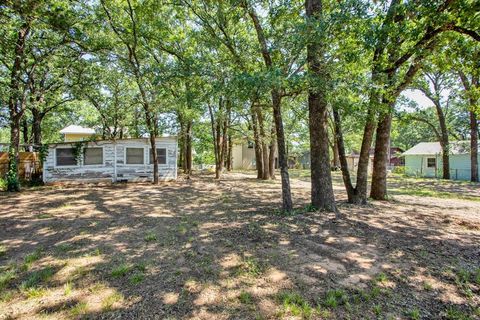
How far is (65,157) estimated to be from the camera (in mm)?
12617

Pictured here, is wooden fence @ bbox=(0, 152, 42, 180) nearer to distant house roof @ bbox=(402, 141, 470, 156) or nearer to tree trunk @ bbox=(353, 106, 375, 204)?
tree trunk @ bbox=(353, 106, 375, 204)

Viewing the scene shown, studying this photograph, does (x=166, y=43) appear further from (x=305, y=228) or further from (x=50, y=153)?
(x=305, y=228)

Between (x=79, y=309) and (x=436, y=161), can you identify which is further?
(x=436, y=161)

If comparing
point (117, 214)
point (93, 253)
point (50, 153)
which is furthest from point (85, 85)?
point (93, 253)

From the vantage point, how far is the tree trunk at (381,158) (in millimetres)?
7570

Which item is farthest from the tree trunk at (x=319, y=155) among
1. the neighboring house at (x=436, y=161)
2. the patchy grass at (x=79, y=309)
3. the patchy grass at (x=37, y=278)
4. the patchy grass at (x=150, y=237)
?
A: the neighboring house at (x=436, y=161)

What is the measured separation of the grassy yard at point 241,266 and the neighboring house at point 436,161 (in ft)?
52.2

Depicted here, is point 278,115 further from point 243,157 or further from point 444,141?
point 243,157

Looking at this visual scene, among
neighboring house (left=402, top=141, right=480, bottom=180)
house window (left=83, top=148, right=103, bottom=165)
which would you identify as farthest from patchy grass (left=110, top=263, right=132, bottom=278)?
neighboring house (left=402, top=141, right=480, bottom=180)

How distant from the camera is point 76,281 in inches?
118

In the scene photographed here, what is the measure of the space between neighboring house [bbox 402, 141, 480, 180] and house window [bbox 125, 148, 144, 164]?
20.5m

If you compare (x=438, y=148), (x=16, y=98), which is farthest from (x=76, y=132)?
(x=438, y=148)

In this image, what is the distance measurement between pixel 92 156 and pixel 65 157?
120cm

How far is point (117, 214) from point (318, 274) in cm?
529
